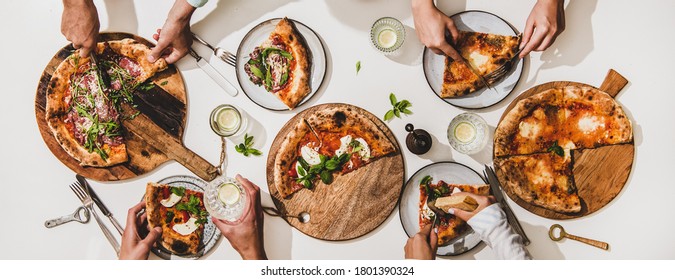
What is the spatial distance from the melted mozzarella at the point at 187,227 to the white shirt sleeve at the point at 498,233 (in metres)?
1.96

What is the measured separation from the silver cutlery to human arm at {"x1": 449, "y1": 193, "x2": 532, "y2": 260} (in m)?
2.83

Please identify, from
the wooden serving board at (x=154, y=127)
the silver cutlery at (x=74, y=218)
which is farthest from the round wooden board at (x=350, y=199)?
the silver cutlery at (x=74, y=218)

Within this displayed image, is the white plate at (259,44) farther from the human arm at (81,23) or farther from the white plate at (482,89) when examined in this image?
the human arm at (81,23)

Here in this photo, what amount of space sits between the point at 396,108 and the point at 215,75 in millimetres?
1372

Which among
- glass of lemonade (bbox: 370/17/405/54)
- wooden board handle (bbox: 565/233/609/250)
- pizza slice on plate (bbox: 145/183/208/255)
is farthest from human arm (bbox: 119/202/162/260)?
wooden board handle (bbox: 565/233/609/250)

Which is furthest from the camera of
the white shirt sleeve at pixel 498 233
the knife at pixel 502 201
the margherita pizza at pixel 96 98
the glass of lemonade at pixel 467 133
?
the margherita pizza at pixel 96 98

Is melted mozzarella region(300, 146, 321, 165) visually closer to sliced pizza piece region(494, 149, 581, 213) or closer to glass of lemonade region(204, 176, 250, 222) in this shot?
glass of lemonade region(204, 176, 250, 222)

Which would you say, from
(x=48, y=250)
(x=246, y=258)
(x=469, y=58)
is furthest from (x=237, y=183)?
(x=469, y=58)

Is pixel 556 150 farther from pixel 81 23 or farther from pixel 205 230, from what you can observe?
pixel 81 23

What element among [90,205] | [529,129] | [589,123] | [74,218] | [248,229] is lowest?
[74,218]

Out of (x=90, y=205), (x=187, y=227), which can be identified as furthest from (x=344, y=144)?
(x=90, y=205)

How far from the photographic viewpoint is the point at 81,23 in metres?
2.91

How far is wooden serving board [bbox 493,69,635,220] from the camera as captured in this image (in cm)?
290

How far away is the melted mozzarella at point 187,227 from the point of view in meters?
2.95
